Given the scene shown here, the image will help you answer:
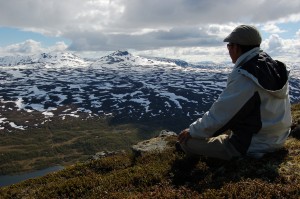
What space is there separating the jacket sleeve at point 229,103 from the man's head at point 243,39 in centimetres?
85

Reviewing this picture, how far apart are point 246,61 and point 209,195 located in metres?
3.71

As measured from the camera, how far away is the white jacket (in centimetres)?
930

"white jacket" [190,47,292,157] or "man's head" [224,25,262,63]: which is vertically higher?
"man's head" [224,25,262,63]

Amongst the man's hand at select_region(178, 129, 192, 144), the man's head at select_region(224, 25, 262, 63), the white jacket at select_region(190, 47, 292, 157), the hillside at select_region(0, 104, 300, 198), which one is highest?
the man's head at select_region(224, 25, 262, 63)

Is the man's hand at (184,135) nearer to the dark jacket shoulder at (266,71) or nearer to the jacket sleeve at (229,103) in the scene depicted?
the jacket sleeve at (229,103)

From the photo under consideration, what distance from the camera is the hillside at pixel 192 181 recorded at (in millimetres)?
8539

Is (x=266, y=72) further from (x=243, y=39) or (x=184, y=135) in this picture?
(x=184, y=135)

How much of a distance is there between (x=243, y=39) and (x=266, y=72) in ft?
3.62

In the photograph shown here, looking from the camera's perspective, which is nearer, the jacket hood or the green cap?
the jacket hood

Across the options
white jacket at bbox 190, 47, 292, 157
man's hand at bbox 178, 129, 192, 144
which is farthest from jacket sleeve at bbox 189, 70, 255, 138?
man's hand at bbox 178, 129, 192, 144

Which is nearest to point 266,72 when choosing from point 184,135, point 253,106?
point 253,106

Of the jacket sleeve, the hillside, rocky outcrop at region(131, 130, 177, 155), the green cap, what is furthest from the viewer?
rocky outcrop at region(131, 130, 177, 155)

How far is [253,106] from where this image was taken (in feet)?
31.0

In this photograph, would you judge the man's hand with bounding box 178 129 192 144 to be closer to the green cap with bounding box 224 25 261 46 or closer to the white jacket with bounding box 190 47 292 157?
the white jacket with bounding box 190 47 292 157
